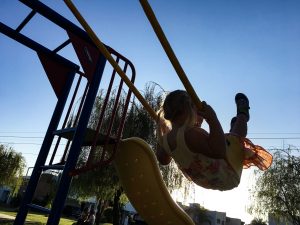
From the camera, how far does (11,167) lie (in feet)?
65.6

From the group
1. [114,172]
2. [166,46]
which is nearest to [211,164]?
[166,46]

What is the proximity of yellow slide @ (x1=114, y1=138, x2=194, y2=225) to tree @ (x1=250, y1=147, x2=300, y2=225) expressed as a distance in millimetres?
16437

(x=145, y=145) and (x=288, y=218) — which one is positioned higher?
(x=288, y=218)

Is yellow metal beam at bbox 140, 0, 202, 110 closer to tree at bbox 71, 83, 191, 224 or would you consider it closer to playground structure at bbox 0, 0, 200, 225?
playground structure at bbox 0, 0, 200, 225

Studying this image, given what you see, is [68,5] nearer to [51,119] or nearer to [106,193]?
[51,119]

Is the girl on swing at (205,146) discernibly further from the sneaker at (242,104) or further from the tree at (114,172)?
the tree at (114,172)

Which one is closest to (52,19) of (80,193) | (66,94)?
(66,94)

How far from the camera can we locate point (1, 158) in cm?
1998

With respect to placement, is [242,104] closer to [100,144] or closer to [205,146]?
[205,146]

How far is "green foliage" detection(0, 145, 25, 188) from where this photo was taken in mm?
19656

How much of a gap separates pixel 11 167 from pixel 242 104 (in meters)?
20.0

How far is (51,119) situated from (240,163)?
223 centimetres

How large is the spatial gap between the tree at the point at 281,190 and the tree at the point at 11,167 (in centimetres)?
1485

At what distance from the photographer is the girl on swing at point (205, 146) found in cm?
251
